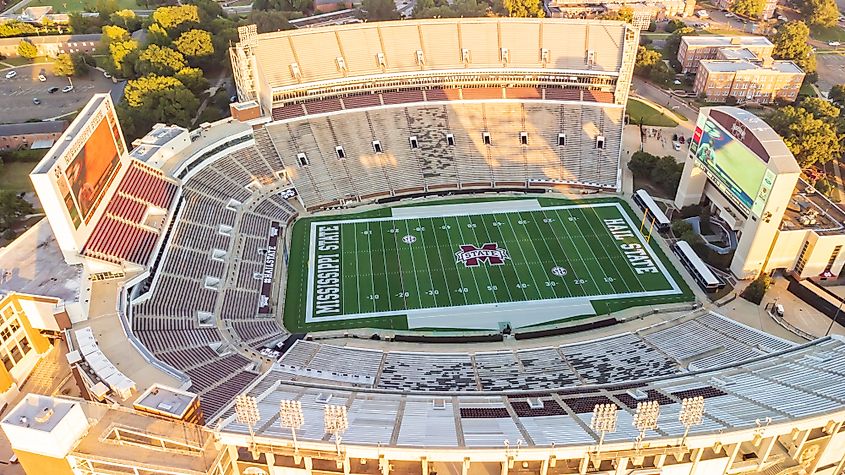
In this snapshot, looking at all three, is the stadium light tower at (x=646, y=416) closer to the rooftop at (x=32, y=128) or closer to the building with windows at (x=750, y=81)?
the building with windows at (x=750, y=81)

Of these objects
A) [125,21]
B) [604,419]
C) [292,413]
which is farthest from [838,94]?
[125,21]

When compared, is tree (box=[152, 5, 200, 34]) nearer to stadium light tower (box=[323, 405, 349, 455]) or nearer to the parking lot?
→ the parking lot

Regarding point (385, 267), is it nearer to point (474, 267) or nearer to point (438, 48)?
point (474, 267)

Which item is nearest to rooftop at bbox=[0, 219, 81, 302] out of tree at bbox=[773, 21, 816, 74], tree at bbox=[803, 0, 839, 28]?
tree at bbox=[773, 21, 816, 74]

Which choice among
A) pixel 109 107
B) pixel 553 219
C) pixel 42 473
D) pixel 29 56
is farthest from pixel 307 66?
pixel 29 56

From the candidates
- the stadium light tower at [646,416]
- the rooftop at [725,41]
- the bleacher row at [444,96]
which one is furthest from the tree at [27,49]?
the stadium light tower at [646,416]

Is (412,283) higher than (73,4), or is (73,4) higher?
(73,4)
